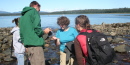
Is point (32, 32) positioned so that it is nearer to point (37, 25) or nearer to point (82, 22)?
point (37, 25)

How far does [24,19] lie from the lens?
403 cm

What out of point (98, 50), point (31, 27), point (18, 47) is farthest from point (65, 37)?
point (98, 50)

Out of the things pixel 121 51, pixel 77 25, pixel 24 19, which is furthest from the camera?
pixel 121 51

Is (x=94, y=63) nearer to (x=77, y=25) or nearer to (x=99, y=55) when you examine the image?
(x=99, y=55)

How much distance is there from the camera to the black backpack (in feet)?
10.7

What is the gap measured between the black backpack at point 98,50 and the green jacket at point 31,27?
1338 millimetres

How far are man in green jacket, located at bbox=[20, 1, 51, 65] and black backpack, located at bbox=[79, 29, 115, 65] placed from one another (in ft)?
4.35

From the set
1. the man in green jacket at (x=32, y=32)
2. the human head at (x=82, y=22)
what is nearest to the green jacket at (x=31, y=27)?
the man in green jacket at (x=32, y=32)

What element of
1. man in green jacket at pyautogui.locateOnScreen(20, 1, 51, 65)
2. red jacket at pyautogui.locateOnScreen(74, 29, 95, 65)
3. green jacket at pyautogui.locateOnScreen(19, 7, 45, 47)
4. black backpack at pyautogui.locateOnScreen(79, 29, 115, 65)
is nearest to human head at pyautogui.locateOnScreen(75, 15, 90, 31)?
red jacket at pyautogui.locateOnScreen(74, 29, 95, 65)

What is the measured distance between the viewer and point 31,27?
3.98 metres

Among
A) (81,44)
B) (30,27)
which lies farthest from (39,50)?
(81,44)

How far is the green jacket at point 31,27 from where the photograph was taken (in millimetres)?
4000

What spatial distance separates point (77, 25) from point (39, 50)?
1.24 meters

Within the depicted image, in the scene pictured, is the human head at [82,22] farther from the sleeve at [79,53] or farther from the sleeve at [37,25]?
the sleeve at [37,25]
